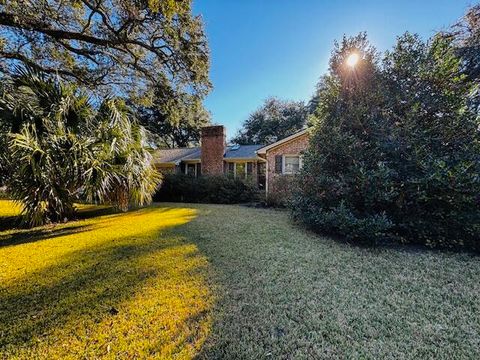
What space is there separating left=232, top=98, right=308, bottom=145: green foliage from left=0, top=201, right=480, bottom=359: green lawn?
26662 mm

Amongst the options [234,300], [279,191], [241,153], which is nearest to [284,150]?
[279,191]

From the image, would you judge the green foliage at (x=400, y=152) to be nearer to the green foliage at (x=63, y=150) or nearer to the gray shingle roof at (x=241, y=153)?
the green foliage at (x=63, y=150)

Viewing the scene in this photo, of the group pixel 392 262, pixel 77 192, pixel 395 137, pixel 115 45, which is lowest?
pixel 392 262

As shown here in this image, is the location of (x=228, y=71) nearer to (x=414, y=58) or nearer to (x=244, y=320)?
(x=414, y=58)

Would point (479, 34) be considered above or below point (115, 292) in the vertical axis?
above

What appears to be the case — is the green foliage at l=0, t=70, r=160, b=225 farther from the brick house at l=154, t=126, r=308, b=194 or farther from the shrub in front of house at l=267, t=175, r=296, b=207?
the brick house at l=154, t=126, r=308, b=194

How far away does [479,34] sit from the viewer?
810 centimetres

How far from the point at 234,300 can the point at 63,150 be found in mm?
5352

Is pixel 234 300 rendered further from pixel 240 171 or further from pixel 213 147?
pixel 213 147

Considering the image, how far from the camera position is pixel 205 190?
15.2 meters

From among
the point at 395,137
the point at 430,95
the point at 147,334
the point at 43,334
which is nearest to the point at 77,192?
the point at 43,334

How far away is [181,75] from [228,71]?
5032mm

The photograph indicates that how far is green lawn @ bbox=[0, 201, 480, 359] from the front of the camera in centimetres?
226

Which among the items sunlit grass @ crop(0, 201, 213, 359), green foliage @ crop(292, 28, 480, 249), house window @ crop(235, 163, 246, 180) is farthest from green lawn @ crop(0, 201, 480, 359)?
house window @ crop(235, 163, 246, 180)
